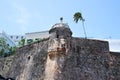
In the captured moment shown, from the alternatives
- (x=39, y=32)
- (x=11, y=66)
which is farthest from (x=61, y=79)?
(x=39, y=32)

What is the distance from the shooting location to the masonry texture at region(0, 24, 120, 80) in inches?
463

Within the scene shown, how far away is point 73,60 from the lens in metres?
12.0

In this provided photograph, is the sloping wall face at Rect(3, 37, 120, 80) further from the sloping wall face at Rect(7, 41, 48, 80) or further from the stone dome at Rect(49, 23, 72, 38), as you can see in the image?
the stone dome at Rect(49, 23, 72, 38)

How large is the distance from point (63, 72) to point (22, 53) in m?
3.87

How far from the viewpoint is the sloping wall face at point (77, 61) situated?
11.7 m

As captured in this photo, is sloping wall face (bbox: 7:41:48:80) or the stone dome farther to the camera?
sloping wall face (bbox: 7:41:48:80)

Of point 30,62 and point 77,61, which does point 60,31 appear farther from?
point 30,62

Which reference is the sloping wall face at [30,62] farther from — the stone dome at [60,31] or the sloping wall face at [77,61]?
the stone dome at [60,31]

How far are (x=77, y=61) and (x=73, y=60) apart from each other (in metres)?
0.19

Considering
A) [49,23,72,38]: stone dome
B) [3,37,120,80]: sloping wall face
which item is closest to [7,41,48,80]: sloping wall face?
[3,37,120,80]: sloping wall face

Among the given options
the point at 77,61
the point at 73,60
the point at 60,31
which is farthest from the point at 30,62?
the point at 77,61

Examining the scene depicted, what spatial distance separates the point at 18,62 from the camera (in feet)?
48.6

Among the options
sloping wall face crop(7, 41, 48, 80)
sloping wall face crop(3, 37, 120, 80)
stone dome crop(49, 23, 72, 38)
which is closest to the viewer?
sloping wall face crop(3, 37, 120, 80)

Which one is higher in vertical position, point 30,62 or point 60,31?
point 60,31
